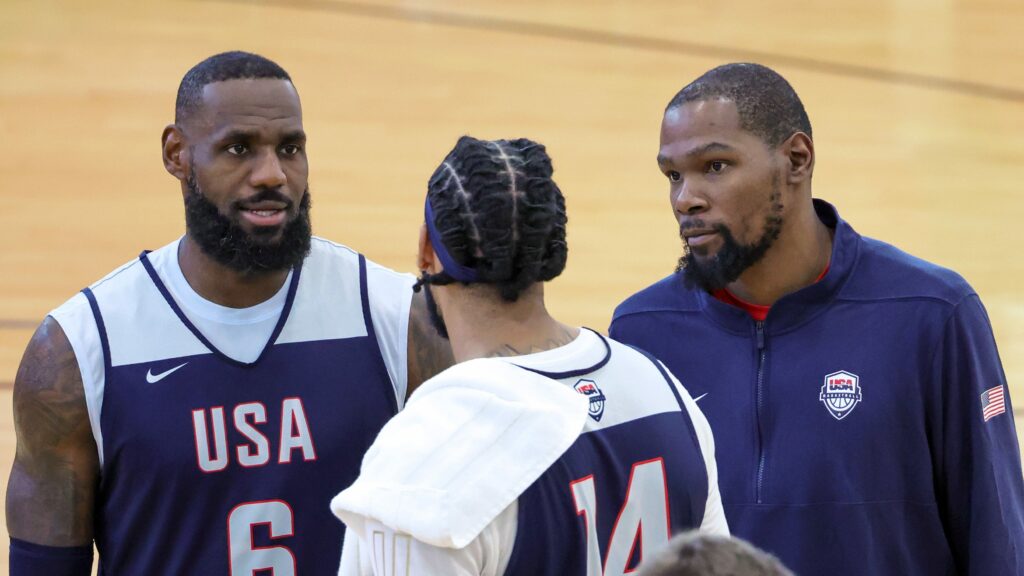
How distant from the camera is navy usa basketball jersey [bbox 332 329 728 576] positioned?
1919 mm

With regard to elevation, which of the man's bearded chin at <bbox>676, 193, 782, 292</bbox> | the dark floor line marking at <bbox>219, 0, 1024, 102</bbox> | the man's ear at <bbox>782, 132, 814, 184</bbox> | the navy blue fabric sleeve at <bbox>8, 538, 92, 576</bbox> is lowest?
the navy blue fabric sleeve at <bbox>8, 538, 92, 576</bbox>

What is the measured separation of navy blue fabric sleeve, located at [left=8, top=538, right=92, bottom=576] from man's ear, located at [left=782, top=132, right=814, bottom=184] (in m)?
1.62

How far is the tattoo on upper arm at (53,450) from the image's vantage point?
9.18 feet

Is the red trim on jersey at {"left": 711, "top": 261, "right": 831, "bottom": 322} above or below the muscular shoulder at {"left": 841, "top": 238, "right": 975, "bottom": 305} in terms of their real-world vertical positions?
below

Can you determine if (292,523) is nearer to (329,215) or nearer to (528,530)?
(528,530)

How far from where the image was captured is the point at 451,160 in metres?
2.17

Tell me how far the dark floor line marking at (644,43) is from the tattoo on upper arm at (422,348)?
627cm

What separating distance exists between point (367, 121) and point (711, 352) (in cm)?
561

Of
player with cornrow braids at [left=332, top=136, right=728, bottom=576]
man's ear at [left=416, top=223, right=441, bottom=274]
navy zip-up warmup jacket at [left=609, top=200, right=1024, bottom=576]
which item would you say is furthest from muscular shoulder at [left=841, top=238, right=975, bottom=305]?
man's ear at [left=416, top=223, right=441, bottom=274]

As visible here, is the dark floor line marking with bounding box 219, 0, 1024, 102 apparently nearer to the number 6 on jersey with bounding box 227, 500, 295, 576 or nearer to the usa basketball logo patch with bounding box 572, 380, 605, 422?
the number 6 on jersey with bounding box 227, 500, 295, 576

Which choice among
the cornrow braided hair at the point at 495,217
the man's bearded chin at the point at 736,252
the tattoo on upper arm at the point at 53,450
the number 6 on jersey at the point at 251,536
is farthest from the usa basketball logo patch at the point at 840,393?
the tattoo on upper arm at the point at 53,450

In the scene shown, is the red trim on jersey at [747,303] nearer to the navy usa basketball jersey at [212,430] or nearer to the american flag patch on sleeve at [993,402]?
the american flag patch on sleeve at [993,402]

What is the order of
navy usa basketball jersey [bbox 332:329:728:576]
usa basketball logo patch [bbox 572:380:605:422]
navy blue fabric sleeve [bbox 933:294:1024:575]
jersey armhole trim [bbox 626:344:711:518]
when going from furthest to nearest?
navy blue fabric sleeve [bbox 933:294:1024:575] → jersey armhole trim [bbox 626:344:711:518] → usa basketball logo patch [bbox 572:380:605:422] → navy usa basketball jersey [bbox 332:329:728:576]

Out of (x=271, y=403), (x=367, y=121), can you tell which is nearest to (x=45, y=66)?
(x=367, y=121)
